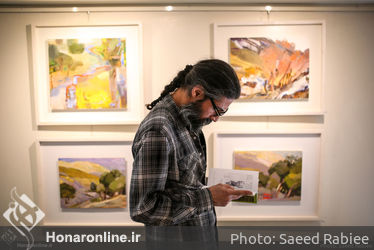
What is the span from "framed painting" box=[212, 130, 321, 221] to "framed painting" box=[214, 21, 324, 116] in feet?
0.66

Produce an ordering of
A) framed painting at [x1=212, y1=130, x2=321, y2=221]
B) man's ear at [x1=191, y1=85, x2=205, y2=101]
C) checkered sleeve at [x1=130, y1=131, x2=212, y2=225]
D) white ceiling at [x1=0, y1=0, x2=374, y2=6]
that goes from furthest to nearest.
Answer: framed painting at [x1=212, y1=130, x2=321, y2=221], white ceiling at [x1=0, y1=0, x2=374, y2=6], man's ear at [x1=191, y1=85, x2=205, y2=101], checkered sleeve at [x1=130, y1=131, x2=212, y2=225]

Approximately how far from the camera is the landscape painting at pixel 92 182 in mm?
2203

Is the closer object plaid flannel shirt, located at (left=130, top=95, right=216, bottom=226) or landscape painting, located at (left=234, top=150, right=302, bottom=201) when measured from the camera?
plaid flannel shirt, located at (left=130, top=95, right=216, bottom=226)

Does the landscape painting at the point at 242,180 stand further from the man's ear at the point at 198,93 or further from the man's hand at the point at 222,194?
the man's ear at the point at 198,93

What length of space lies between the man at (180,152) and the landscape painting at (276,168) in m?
0.81

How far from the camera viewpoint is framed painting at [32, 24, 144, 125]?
2.09m

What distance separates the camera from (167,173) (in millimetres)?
1147

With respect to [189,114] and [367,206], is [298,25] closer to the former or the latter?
[189,114]

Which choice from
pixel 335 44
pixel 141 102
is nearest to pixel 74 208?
pixel 141 102

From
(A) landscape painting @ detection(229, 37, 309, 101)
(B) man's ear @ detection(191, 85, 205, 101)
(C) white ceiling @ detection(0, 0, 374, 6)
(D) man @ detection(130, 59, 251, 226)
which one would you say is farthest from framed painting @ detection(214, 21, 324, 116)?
(B) man's ear @ detection(191, 85, 205, 101)

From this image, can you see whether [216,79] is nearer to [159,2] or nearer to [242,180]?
[242,180]

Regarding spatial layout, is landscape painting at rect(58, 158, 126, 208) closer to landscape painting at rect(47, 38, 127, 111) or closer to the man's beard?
landscape painting at rect(47, 38, 127, 111)

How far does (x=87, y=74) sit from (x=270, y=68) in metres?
1.39

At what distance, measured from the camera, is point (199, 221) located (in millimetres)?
1300
